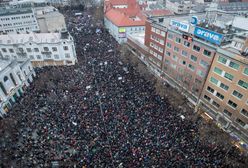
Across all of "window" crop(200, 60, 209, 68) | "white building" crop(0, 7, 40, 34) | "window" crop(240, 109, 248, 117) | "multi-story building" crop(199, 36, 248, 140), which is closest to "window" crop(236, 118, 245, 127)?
"multi-story building" crop(199, 36, 248, 140)

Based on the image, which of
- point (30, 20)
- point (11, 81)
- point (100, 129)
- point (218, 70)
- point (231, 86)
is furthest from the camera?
point (30, 20)

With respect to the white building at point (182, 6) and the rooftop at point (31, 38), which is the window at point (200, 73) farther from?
the white building at point (182, 6)

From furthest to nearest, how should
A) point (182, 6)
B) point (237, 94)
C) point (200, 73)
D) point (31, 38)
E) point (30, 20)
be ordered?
1. point (182, 6)
2. point (30, 20)
3. point (31, 38)
4. point (200, 73)
5. point (237, 94)

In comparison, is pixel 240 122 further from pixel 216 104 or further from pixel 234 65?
pixel 234 65

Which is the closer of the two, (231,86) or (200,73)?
(231,86)

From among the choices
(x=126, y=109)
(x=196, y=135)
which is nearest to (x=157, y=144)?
(x=196, y=135)

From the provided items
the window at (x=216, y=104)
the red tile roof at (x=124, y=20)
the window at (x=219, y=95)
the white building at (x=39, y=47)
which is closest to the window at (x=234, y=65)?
the window at (x=219, y=95)

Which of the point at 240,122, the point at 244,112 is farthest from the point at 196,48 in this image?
the point at 240,122

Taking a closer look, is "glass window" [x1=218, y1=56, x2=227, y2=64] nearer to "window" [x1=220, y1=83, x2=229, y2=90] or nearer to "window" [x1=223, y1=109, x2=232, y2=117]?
"window" [x1=220, y1=83, x2=229, y2=90]
